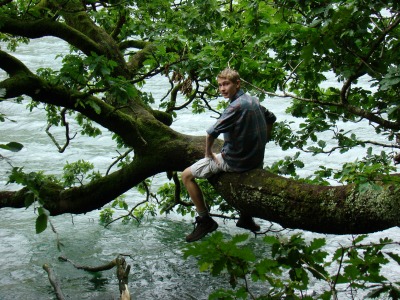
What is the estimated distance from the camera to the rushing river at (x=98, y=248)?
9.45 m

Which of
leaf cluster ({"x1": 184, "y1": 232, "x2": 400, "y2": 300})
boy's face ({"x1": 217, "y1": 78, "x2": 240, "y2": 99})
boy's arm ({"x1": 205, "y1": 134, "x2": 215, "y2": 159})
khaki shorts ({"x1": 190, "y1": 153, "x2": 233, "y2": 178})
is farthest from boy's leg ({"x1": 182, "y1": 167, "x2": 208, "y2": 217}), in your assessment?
leaf cluster ({"x1": 184, "y1": 232, "x2": 400, "y2": 300})

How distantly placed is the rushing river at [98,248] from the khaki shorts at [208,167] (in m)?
1.94

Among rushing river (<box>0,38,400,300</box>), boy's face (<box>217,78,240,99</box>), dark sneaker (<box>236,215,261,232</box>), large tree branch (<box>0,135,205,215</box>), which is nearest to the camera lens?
boy's face (<box>217,78,240,99</box>)

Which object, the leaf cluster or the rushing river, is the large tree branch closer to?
the rushing river

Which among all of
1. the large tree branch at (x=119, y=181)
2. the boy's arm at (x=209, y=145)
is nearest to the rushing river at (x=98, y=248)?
the large tree branch at (x=119, y=181)

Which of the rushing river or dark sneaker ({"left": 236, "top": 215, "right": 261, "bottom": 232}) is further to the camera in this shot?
the rushing river

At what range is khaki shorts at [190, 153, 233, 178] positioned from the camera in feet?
18.5

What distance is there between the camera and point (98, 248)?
1152 centimetres

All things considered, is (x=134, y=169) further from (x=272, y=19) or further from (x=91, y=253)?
(x=91, y=253)

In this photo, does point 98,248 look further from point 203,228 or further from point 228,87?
point 228,87

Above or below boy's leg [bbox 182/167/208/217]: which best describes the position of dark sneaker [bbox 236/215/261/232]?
below

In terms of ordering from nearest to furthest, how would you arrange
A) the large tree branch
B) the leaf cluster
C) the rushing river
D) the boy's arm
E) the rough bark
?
the leaf cluster, the rough bark, the boy's arm, the large tree branch, the rushing river

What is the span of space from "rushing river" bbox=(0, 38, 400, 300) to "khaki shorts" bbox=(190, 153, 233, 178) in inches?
76.3

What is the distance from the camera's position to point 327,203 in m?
4.72
